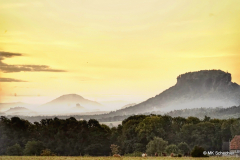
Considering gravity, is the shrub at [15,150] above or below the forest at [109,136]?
below

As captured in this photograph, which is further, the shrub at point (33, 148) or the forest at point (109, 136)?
the forest at point (109, 136)

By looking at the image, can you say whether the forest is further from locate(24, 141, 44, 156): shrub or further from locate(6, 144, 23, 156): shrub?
locate(6, 144, 23, 156): shrub

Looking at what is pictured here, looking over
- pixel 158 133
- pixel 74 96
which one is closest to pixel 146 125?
pixel 158 133

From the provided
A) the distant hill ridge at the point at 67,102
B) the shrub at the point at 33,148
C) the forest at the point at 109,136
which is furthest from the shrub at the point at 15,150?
the distant hill ridge at the point at 67,102

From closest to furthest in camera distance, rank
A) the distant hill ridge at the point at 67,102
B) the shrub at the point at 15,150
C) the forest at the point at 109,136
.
Result: 1. the shrub at the point at 15,150
2. the forest at the point at 109,136
3. the distant hill ridge at the point at 67,102

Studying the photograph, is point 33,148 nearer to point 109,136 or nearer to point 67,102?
point 109,136

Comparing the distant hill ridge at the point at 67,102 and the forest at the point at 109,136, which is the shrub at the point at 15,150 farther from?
the distant hill ridge at the point at 67,102

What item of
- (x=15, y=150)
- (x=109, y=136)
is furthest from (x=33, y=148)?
(x=109, y=136)

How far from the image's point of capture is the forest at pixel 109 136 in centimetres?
9938

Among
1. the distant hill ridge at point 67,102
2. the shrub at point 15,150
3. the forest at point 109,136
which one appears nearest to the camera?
the shrub at point 15,150

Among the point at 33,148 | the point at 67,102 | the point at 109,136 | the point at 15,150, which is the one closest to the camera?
the point at 15,150

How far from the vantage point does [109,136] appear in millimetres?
107312

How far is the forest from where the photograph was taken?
99.4 m

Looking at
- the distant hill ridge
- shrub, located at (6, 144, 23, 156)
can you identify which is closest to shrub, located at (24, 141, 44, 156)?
shrub, located at (6, 144, 23, 156)
